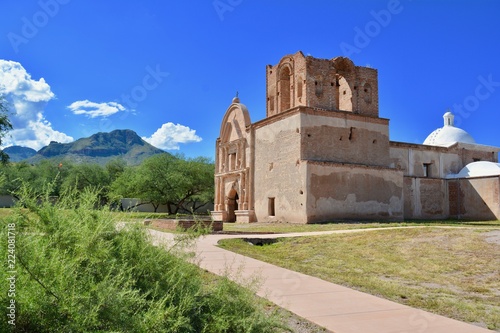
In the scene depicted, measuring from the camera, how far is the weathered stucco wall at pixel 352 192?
24.0m

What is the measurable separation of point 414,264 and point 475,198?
23.9 meters

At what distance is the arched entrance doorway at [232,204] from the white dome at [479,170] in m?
16.4

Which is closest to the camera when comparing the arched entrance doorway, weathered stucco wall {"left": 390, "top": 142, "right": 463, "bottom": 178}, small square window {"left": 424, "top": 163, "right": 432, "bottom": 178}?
the arched entrance doorway

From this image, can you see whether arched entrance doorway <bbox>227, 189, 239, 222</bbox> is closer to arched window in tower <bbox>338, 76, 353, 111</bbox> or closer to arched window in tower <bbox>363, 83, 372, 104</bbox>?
arched window in tower <bbox>338, 76, 353, 111</bbox>

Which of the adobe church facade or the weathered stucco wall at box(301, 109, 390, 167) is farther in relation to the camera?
the weathered stucco wall at box(301, 109, 390, 167)

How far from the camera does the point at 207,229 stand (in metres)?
4.34

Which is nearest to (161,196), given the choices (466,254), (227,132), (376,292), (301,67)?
(227,132)

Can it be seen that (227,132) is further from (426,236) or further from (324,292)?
(324,292)

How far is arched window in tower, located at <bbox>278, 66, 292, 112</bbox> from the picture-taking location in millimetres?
28312

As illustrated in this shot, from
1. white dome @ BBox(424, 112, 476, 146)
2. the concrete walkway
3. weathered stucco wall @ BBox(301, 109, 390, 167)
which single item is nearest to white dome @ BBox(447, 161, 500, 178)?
white dome @ BBox(424, 112, 476, 146)

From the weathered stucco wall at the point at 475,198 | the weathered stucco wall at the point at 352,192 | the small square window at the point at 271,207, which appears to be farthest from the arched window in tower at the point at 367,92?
the weathered stucco wall at the point at 475,198

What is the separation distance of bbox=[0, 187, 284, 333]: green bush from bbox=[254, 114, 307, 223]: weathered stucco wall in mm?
20230

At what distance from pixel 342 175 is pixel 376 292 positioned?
1912 cm

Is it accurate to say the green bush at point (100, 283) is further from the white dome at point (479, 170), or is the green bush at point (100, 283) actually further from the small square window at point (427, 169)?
the small square window at point (427, 169)
